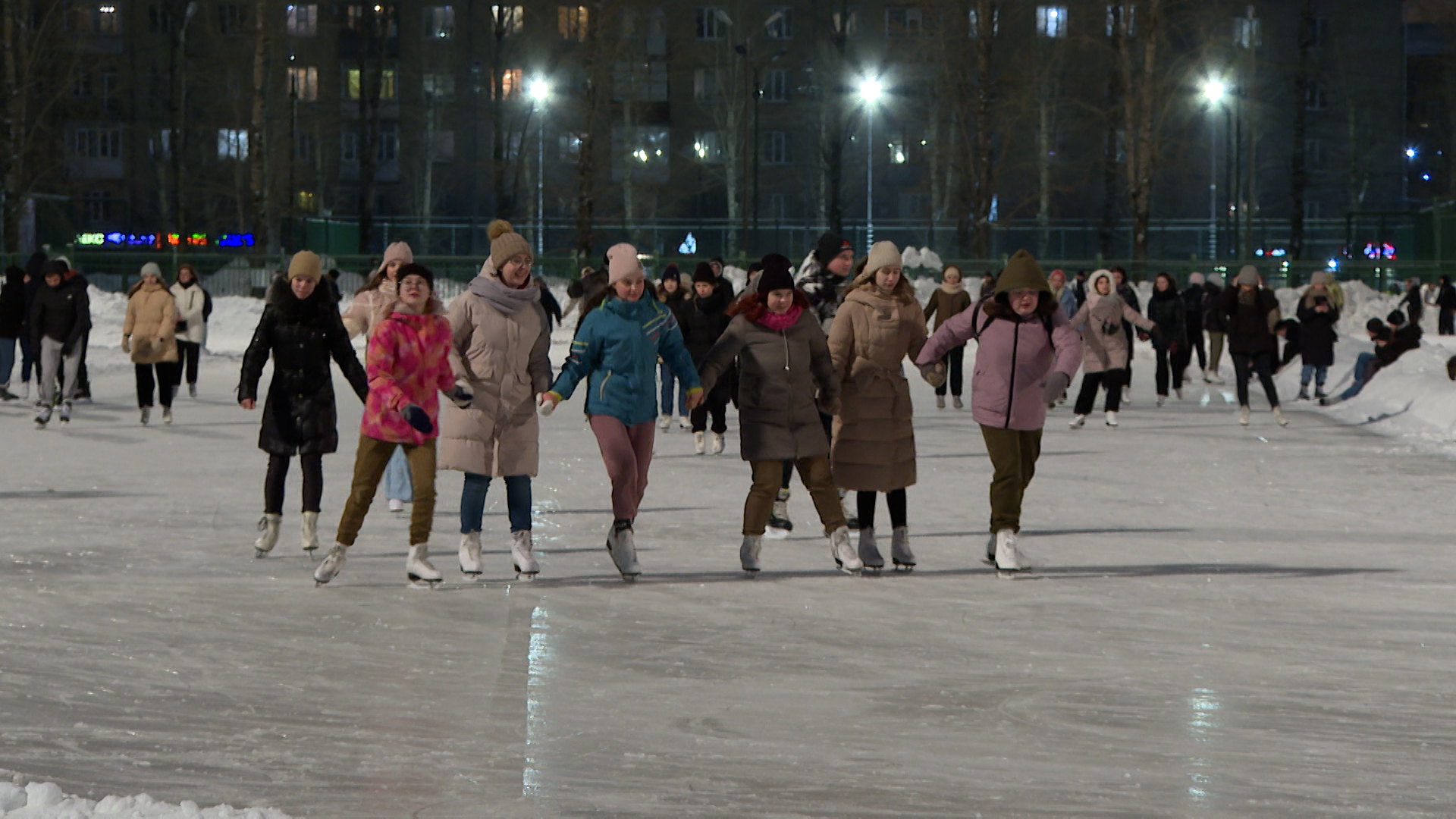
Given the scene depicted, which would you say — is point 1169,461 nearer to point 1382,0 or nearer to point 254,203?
point 254,203

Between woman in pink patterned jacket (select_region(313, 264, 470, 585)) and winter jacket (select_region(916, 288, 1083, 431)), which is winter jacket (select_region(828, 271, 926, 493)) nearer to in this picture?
winter jacket (select_region(916, 288, 1083, 431))

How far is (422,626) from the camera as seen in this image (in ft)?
26.3

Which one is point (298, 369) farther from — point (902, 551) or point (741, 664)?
point (741, 664)

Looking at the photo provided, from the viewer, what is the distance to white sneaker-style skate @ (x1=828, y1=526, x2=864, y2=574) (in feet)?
31.2

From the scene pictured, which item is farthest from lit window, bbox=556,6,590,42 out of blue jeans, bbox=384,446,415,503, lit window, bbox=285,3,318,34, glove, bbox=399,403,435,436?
glove, bbox=399,403,435,436

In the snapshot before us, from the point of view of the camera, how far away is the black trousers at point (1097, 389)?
62.5 feet

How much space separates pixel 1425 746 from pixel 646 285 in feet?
15.1

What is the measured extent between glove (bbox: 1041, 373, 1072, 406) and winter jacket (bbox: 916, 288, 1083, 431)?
4 cm

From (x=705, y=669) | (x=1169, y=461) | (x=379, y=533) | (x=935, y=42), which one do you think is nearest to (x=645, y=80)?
(x=935, y=42)

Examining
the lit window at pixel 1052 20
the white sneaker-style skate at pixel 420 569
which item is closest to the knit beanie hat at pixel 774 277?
the white sneaker-style skate at pixel 420 569

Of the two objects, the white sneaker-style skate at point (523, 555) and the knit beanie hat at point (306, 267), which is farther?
the knit beanie hat at point (306, 267)

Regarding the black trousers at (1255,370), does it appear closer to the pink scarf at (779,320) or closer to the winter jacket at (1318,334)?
the winter jacket at (1318,334)

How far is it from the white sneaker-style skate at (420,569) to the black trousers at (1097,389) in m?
11.1

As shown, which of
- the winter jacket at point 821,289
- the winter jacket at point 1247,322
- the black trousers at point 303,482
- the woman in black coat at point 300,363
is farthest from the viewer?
the winter jacket at point 1247,322
